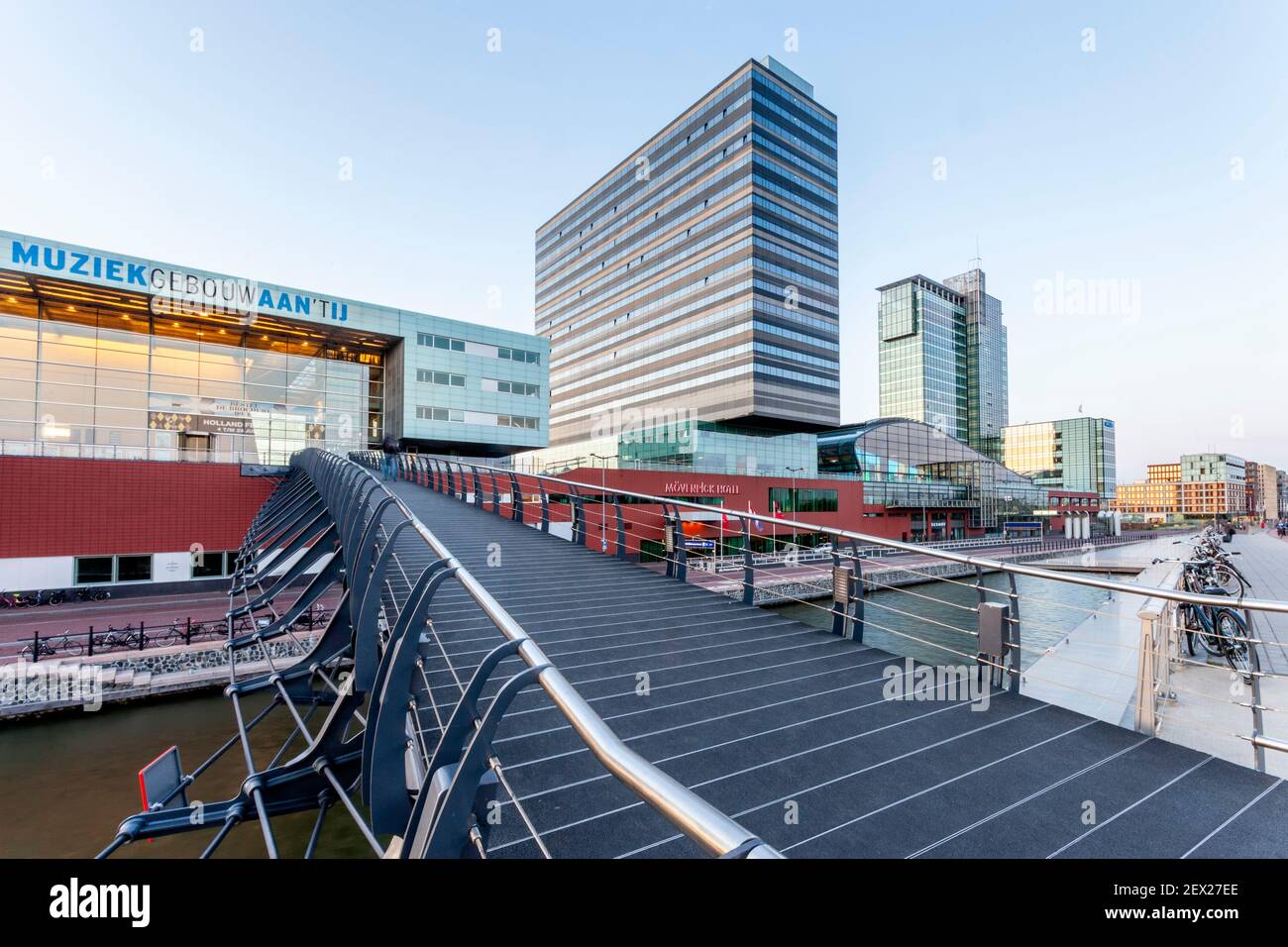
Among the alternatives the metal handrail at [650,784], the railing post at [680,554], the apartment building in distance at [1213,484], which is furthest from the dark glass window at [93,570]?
the apartment building in distance at [1213,484]

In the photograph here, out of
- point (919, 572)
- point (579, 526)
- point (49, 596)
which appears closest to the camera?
point (919, 572)

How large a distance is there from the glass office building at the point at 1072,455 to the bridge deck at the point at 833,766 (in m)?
105

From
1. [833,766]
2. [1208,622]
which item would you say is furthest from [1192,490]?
[833,766]

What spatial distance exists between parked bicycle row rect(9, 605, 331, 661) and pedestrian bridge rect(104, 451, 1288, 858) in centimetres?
1200

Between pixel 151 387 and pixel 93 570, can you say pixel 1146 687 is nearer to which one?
pixel 93 570

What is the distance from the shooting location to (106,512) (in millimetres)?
22391

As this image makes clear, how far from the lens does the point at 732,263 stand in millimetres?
55594

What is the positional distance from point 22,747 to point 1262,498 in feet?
716

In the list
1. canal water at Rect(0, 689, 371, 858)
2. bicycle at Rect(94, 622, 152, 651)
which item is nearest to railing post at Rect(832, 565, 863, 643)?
canal water at Rect(0, 689, 371, 858)

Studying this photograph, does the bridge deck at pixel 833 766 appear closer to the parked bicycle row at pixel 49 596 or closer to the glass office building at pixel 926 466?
the parked bicycle row at pixel 49 596

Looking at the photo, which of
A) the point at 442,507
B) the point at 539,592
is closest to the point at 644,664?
the point at 539,592

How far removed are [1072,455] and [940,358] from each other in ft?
88.2

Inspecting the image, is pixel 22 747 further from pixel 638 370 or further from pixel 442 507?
pixel 638 370

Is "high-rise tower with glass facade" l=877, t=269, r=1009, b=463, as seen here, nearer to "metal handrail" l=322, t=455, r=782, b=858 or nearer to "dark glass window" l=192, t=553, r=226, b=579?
"dark glass window" l=192, t=553, r=226, b=579
